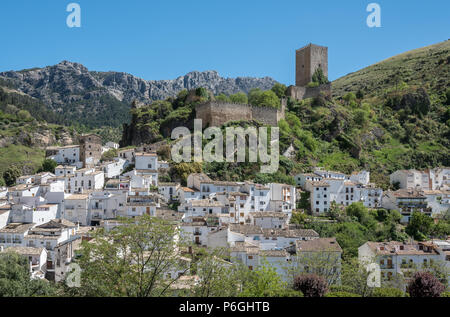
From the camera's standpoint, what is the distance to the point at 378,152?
72000mm

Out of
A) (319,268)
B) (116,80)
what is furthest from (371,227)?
(116,80)

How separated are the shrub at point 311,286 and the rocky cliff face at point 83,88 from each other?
13736 cm

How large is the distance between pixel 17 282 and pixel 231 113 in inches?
1708

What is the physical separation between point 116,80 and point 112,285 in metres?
184

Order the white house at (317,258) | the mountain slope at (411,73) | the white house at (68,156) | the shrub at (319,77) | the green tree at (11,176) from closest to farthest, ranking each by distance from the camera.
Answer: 1. the white house at (317,258)
2. the green tree at (11,176)
3. the white house at (68,156)
4. the shrub at (319,77)
5. the mountain slope at (411,73)

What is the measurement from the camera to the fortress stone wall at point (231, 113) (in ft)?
211

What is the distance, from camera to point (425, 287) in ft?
74.0

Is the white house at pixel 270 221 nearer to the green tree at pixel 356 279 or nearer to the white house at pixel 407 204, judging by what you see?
the green tree at pixel 356 279

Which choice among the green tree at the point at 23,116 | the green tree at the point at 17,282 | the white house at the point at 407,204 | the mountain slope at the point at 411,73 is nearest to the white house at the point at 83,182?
the green tree at the point at 17,282

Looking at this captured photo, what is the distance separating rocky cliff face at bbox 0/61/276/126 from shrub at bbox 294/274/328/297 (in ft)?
451

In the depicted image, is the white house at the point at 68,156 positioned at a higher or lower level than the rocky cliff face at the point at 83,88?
lower

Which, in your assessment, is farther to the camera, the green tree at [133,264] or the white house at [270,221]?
the white house at [270,221]

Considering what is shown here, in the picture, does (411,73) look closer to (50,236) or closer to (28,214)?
(28,214)
